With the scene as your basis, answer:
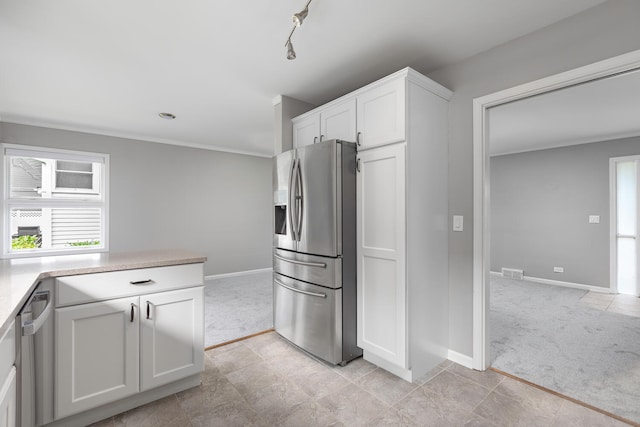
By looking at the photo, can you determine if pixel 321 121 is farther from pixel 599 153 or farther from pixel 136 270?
pixel 599 153

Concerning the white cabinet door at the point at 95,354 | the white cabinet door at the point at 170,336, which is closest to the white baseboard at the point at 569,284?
the white cabinet door at the point at 170,336

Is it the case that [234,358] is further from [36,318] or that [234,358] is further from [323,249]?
[36,318]

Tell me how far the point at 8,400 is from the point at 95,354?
0.69m

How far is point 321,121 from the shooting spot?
271cm

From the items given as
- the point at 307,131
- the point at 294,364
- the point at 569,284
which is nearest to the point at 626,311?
the point at 569,284

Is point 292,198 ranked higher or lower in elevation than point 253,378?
higher

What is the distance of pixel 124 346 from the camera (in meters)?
1.75

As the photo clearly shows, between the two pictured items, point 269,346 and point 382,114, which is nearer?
point 382,114

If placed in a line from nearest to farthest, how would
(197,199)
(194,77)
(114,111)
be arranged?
(194,77), (114,111), (197,199)

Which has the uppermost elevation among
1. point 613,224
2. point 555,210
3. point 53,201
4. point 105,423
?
point 53,201

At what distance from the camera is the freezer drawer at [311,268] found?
229 centimetres

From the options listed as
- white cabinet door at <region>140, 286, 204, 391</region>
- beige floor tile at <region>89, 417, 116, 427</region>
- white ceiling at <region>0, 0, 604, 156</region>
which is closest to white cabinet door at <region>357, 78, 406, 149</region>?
white ceiling at <region>0, 0, 604, 156</region>

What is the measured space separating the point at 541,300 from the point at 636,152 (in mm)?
2669

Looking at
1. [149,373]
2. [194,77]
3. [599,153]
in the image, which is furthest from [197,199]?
[599,153]
